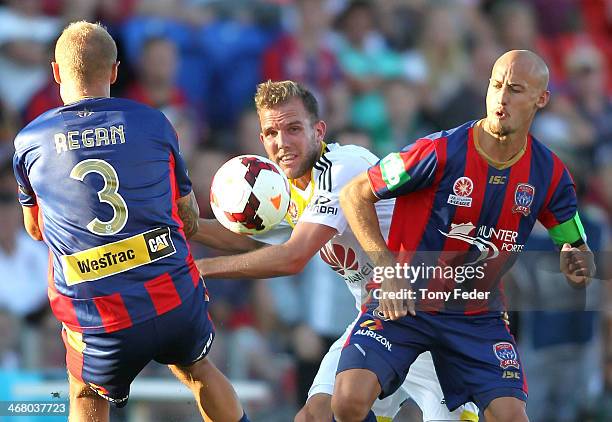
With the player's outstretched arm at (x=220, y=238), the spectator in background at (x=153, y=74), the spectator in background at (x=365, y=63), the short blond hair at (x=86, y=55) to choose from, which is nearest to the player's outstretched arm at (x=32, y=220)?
the short blond hair at (x=86, y=55)

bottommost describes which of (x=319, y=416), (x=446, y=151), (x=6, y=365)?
(x=6, y=365)

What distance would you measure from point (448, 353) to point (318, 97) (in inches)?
211

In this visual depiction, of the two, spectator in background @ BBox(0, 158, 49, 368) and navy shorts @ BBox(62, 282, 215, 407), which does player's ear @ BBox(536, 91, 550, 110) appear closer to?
navy shorts @ BBox(62, 282, 215, 407)

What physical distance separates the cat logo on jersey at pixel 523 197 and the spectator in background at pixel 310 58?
5.18m

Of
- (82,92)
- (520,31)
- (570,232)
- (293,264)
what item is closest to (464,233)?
(570,232)

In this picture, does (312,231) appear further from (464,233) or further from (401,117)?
(401,117)

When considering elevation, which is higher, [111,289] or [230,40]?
[230,40]

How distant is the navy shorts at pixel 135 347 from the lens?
203 inches

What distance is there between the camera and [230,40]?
35.1 feet

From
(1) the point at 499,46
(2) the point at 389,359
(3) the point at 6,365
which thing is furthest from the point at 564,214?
(1) the point at 499,46

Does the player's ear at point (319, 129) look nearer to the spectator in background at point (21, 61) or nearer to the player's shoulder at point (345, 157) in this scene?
the player's shoulder at point (345, 157)

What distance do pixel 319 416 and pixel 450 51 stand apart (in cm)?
682

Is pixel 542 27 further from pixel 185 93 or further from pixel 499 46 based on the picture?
pixel 185 93

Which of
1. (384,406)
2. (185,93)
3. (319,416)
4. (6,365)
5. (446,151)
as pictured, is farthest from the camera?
(185,93)
